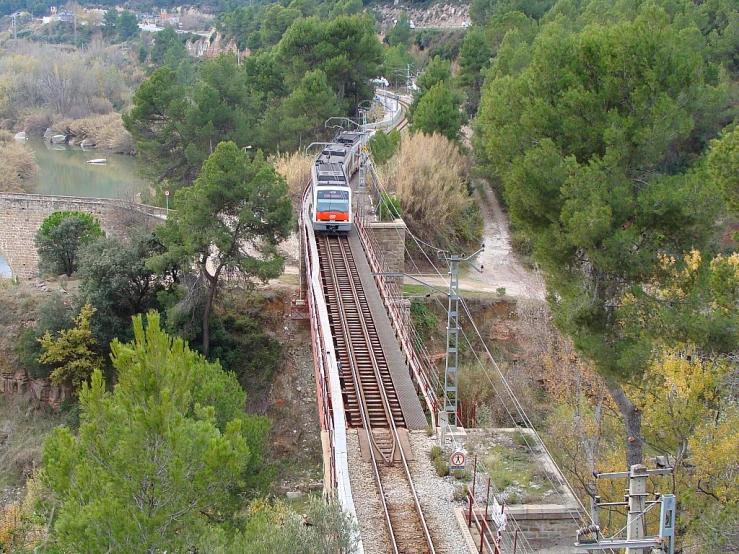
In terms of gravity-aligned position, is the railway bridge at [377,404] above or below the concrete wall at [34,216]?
above

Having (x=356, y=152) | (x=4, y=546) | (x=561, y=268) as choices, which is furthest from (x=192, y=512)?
(x=356, y=152)

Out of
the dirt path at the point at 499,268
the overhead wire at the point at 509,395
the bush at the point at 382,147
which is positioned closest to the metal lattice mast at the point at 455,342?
the overhead wire at the point at 509,395

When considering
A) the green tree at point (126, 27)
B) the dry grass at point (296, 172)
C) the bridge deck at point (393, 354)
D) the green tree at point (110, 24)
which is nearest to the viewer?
the bridge deck at point (393, 354)

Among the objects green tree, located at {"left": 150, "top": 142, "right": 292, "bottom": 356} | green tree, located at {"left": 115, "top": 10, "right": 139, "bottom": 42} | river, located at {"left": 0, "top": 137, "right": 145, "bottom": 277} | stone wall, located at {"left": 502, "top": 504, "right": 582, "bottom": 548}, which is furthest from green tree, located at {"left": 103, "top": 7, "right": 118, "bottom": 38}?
stone wall, located at {"left": 502, "top": 504, "right": 582, "bottom": 548}

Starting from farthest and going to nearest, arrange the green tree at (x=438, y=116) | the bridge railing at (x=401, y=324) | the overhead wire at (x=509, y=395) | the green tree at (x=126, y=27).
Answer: the green tree at (x=126, y=27) → the green tree at (x=438, y=116) → the bridge railing at (x=401, y=324) → the overhead wire at (x=509, y=395)

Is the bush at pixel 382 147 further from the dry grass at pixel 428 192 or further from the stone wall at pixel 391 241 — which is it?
the stone wall at pixel 391 241

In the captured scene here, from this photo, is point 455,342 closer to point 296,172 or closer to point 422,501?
point 422,501

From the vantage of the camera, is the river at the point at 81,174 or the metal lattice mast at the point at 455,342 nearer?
the metal lattice mast at the point at 455,342
